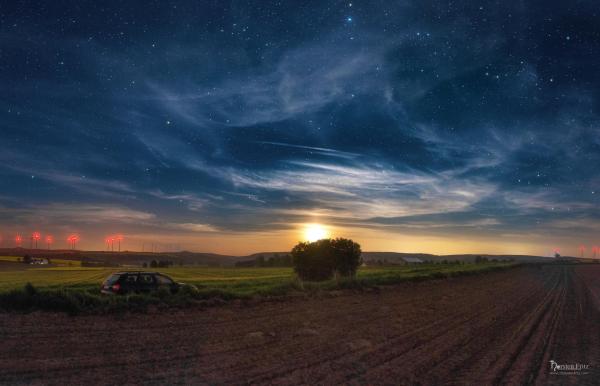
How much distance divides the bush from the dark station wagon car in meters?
30.8

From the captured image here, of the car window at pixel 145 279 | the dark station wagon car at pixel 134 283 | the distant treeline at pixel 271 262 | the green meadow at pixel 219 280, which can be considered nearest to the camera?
the dark station wagon car at pixel 134 283

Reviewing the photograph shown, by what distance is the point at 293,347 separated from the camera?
43.0 feet

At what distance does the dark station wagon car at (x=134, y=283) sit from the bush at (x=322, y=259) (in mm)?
30831

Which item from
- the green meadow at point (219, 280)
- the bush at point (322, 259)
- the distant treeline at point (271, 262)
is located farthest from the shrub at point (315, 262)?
the distant treeline at point (271, 262)

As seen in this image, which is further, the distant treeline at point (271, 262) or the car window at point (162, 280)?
the distant treeline at point (271, 262)

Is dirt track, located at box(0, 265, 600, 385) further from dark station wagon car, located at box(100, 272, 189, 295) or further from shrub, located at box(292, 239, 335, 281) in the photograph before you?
shrub, located at box(292, 239, 335, 281)

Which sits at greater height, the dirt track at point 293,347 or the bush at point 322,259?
the bush at point 322,259

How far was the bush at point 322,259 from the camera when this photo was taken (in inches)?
2069

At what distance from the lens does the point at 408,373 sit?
10750 mm

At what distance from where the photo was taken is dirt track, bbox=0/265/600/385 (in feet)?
33.2

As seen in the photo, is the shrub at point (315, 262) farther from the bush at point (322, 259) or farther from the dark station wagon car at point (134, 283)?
the dark station wagon car at point (134, 283)

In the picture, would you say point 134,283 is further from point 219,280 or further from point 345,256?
point 345,256

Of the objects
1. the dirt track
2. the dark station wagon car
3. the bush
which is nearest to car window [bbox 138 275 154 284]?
the dark station wagon car

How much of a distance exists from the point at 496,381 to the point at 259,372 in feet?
17.6
